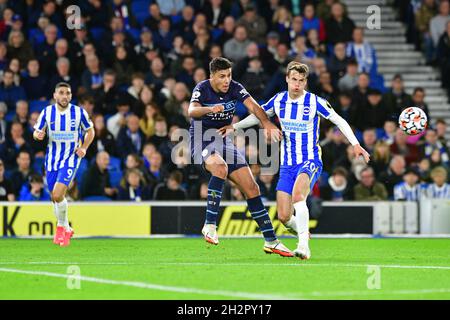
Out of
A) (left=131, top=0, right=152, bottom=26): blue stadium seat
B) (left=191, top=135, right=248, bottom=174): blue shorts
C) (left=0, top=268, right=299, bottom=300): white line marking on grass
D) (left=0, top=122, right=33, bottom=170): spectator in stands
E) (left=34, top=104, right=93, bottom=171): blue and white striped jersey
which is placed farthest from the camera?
(left=131, top=0, right=152, bottom=26): blue stadium seat

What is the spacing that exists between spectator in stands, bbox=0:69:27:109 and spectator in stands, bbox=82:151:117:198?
90.4 inches

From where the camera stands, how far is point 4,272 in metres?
10.5

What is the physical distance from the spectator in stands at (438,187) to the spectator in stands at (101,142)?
5.36 m

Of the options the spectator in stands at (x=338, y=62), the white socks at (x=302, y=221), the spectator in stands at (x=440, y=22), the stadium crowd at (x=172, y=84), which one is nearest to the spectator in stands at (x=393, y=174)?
the stadium crowd at (x=172, y=84)

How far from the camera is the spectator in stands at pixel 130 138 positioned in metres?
18.5

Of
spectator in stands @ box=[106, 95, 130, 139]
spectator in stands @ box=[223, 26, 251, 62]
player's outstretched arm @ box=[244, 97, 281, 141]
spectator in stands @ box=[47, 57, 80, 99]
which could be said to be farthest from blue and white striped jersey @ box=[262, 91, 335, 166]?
spectator in stands @ box=[223, 26, 251, 62]

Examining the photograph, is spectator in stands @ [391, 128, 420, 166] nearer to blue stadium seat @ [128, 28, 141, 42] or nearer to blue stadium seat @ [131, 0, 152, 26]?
blue stadium seat @ [128, 28, 141, 42]

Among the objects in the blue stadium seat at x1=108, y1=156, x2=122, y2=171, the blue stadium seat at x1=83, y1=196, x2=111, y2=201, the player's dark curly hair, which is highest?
the player's dark curly hair

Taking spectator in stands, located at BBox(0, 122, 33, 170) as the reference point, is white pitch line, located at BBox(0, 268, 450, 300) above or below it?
below

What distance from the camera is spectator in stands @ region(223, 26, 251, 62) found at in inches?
800

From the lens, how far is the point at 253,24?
21281 millimetres

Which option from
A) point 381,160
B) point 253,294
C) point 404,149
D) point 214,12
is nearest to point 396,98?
point 404,149

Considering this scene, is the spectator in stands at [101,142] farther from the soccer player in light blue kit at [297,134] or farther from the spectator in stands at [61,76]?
the soccer player in light blue kit at [297,134]

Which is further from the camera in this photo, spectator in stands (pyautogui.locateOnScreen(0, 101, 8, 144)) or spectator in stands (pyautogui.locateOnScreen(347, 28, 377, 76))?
spectator in stands (pyautogui.locateOnScreen(347, 28, 377, 76))
